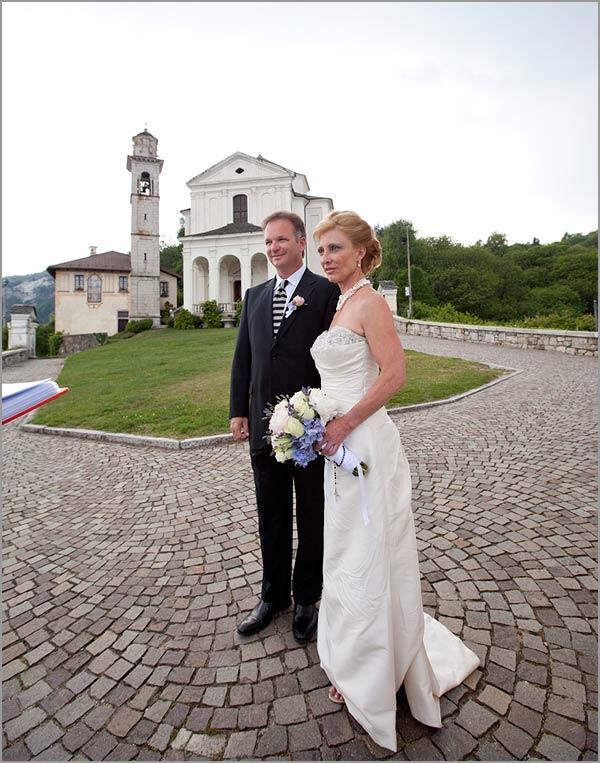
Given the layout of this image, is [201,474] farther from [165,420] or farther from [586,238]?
[586,238]

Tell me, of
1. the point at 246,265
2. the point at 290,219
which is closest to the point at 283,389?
the point at 290,219

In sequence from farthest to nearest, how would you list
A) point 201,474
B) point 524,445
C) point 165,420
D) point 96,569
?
point 165,420 < point 524,445 < point 201,474 < point 96,569

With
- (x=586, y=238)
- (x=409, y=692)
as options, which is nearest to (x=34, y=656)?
(x=409, y=692)

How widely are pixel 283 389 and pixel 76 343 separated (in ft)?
128

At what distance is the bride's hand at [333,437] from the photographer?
6.82 feet

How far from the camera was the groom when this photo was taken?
2.62 metres

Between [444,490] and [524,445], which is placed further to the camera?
[524,445]

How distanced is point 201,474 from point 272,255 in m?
3.97

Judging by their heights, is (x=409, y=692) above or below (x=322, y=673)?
above

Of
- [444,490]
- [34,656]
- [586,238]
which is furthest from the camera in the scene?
[586,238]

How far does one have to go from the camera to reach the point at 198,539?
13.0 ft

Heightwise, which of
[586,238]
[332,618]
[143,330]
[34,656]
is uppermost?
[586,238]

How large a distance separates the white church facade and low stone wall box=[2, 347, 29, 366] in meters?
12.8

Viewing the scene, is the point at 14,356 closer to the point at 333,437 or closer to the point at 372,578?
the point at 333,437
